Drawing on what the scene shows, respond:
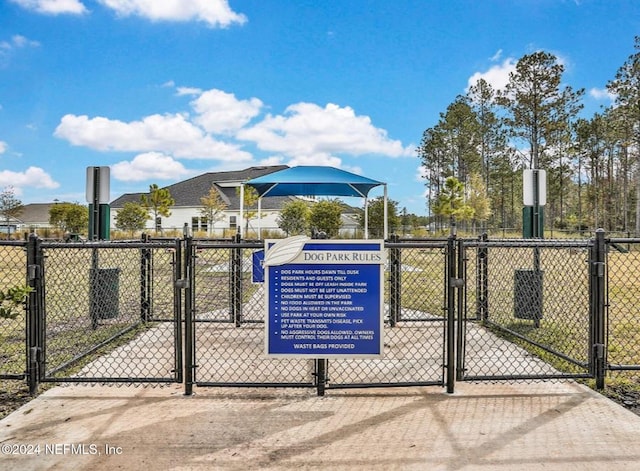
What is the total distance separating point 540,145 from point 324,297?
Result: 35.2 meters

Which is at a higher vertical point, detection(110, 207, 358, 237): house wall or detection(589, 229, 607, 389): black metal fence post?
detection(110, 207, 358, 237): house wall

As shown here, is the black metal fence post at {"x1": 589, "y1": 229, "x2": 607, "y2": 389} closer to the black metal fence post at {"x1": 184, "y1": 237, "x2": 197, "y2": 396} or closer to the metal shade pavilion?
the black metal fence post at {"x1": 184, "y1": 237, "x2": 197, "y2": 396}

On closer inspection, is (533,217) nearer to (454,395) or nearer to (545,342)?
(545,342)

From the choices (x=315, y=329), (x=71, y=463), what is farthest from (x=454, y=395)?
(x=71, y=463)

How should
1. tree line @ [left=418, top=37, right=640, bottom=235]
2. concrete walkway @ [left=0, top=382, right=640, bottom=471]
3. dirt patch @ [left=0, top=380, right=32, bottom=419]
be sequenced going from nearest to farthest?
concrete walkway @ [left=0, top=382, right=640, bottom=471]
dirt patch @ [left=0, top=380, right=32, bottom=419]
tree line @ [left=418, top=37, right=640, bottom=235]

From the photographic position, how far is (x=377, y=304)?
335cm

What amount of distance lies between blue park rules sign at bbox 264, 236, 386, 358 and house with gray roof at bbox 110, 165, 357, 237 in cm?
3334

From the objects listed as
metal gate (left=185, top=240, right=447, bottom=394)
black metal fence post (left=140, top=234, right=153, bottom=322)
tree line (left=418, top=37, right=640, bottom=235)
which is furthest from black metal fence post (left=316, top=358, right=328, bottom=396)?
tree line (left=418, top=37, right=640, bottom=235)

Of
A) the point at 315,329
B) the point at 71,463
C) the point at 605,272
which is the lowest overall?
the point at 71,463

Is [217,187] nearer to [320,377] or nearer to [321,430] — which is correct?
[320,377]

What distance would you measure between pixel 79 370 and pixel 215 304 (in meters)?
3.60

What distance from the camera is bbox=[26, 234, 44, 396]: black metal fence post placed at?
11.6 feet

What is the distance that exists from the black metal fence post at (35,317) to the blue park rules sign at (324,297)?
5.61 feet

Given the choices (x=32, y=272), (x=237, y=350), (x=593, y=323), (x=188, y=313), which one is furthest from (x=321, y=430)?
(x=32, y=272)
